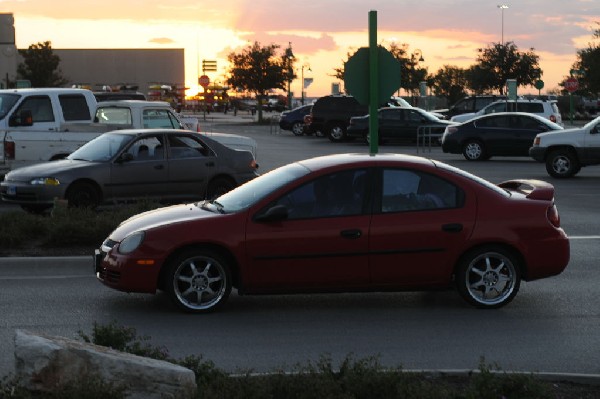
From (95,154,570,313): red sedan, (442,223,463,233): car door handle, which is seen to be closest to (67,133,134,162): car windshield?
(95,154,570,313): red sedan

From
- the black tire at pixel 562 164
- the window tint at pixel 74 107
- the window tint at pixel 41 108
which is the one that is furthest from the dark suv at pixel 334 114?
the window tint at pixel 41 108

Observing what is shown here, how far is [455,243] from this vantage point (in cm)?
1097

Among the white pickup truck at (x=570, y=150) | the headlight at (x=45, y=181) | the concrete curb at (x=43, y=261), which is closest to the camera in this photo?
the concrete curb at (x=43, y=261)

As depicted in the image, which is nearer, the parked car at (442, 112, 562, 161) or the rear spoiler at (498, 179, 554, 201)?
the rear spoiler at (498, 179, 554, 201)

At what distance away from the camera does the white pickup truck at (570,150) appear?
28.9m

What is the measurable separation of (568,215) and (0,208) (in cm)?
967

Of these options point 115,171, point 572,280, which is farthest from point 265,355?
point 115,171

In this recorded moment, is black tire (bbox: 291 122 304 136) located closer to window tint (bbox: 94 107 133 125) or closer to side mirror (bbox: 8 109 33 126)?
window tint (bbox: 94 107 133 125)

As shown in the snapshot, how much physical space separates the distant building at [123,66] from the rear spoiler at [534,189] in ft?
329

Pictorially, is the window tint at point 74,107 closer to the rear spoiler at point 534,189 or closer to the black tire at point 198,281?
the rear spoiler at point 534,189

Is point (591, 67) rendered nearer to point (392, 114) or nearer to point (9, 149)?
point (392, 114)

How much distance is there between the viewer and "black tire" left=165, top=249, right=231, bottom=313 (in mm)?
10711

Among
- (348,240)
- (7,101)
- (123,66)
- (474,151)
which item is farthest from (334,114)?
(123,66)

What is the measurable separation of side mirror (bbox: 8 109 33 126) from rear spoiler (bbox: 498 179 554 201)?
44.1ft
